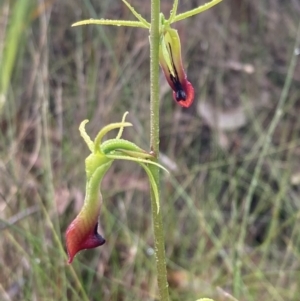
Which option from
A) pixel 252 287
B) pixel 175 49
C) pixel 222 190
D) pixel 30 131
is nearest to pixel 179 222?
pixel 222 190

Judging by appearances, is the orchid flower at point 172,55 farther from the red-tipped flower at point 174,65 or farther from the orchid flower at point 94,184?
the orchid flower at point 94,184

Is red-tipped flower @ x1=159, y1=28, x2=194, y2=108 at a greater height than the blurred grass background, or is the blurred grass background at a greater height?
red-tipped flower @ x1=159, y1=28, x2=194, y2=108

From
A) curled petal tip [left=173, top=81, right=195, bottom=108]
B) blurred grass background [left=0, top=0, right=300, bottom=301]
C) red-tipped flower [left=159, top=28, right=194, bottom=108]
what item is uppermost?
red-tipped flower [left=159, top=28, right=194, bottom=108]

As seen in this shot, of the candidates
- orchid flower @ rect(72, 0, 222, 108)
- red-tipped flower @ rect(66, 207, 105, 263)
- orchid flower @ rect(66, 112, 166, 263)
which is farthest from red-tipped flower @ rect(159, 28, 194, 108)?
red-tipped flower @ rect(66, 207, 105, 263)

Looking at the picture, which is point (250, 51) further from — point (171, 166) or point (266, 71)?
point (171, 166)

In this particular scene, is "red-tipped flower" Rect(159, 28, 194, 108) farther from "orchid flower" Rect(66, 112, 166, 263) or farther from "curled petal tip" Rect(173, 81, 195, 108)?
"orchid flower" Rect(66, 112, 166, 263)

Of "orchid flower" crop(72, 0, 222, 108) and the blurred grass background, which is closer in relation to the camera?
"orchid flower" crop(72, 0, 222, 108)

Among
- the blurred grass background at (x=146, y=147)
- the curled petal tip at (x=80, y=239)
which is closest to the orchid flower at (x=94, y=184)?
the curled petal tip at (x=80, y=239)
